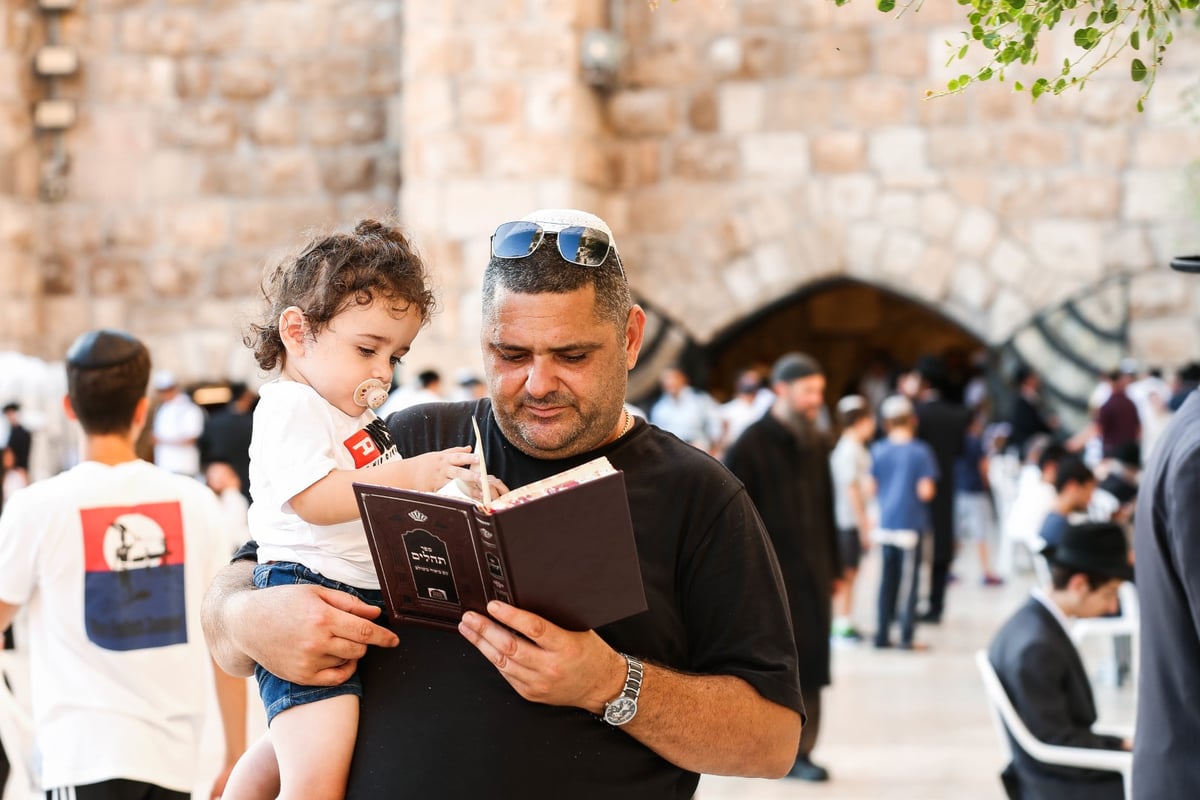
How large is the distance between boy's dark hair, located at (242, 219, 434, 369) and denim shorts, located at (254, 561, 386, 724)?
1.22 feet

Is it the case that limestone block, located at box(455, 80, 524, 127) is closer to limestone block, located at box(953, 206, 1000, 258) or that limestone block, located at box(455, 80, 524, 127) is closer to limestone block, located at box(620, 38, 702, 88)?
limestone block, located at box(620, 38, 702, 88)

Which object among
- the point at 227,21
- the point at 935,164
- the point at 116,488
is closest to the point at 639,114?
the point at 935,164

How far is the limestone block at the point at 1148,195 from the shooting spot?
11156 mm

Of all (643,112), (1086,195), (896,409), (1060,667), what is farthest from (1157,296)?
(1060,667)

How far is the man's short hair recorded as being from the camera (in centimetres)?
220

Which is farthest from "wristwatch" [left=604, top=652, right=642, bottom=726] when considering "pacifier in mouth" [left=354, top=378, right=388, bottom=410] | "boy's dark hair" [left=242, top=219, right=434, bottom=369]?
"boy's dark hair" [left=242, top=219, right=434, bottom=369]

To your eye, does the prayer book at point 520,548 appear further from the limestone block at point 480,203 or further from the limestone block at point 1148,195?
the limestone block at point 1148,195

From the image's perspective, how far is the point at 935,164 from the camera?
11445 mm

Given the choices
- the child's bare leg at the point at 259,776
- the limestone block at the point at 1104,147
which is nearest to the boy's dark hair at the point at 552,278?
the child's bare leg at the point at 259,776

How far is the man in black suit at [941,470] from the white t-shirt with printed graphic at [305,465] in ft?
24.8

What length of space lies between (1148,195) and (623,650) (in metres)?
10.1

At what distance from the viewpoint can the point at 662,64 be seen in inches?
461

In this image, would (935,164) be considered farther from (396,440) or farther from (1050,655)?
(396,440)

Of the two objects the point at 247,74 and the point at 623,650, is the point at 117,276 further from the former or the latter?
the point at 623,650
